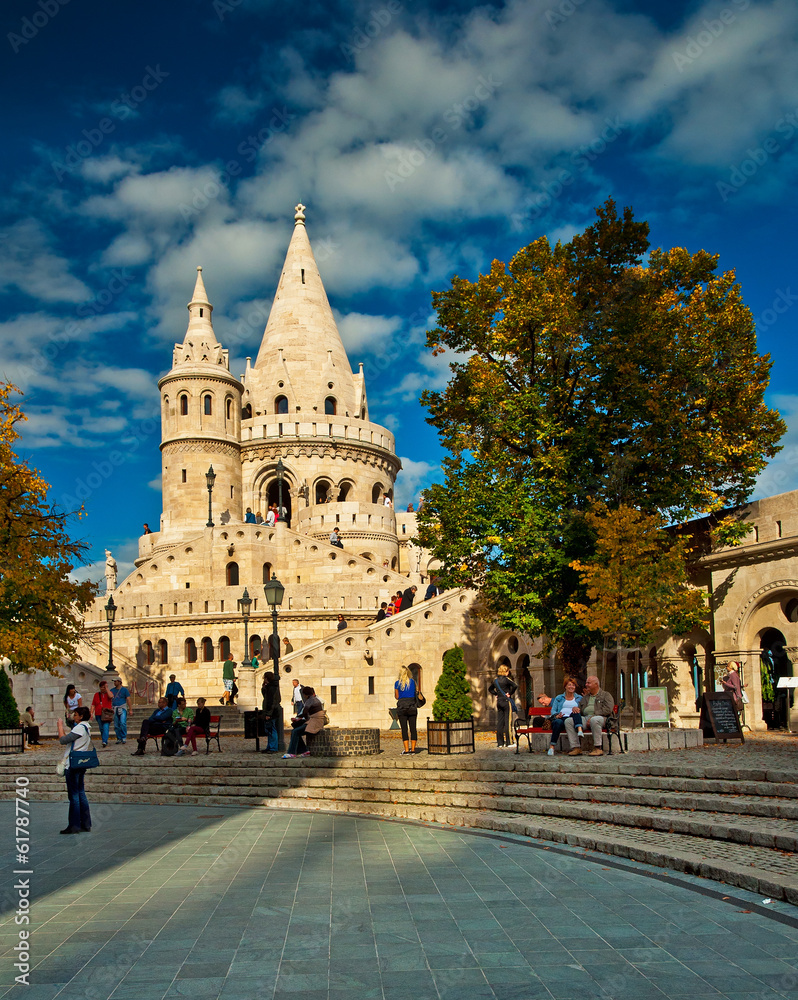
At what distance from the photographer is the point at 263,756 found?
54.5 feet

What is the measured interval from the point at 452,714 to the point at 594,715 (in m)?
4.60

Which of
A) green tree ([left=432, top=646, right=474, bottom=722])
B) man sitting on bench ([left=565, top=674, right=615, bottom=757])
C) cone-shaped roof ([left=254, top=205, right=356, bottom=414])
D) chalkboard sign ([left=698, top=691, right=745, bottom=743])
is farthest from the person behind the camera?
cone-shaped roof ([left=254, top=205, right=356, bottom=414])

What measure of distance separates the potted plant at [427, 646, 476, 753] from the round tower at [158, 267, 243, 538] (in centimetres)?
3095

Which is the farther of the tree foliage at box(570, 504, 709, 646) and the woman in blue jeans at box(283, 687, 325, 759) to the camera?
the tree foliage at box(570, 504, 709, 646)

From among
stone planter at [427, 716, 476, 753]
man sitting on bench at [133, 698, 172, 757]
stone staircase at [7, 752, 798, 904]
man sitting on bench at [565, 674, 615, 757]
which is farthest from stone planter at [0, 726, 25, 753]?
man sitting on bench at [565, 674, 615, 757]

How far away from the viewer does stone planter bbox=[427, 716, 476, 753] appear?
50.7 feet

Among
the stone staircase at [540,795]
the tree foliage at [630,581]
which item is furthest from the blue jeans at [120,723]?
the tree foliage at [630,581]

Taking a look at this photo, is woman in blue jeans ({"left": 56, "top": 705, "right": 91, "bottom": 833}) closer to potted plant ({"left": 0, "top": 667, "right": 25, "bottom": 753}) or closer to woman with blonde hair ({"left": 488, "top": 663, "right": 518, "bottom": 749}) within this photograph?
woman with blonde hair ({"left": 488, "top": 663, "right": 518, "bottom": 749})

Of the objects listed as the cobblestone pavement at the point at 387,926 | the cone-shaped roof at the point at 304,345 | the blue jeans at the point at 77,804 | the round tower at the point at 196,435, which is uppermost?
the cone-shaped roof at the point at 304,345

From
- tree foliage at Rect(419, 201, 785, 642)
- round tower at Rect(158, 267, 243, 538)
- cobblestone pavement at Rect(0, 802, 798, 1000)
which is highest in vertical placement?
round tower at Rect(158, 267, 243, 538)

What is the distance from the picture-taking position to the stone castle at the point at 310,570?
67.8 ft

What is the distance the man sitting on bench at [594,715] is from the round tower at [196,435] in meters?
35.9

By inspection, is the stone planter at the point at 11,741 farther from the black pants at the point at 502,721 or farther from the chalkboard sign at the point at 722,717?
the chalkboard sign at the point at 722,717

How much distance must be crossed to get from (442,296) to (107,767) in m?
13.2
